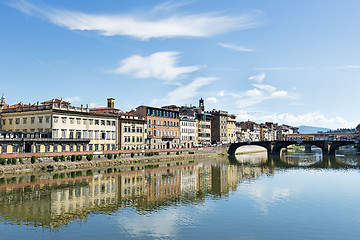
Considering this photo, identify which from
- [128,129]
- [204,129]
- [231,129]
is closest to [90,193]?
[128,129]

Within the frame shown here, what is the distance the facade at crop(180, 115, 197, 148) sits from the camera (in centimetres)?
13538

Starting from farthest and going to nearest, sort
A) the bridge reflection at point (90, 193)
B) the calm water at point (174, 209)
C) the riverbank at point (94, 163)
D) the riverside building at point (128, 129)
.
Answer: the riverside building at point (128, 129) < the riverbank at point (94, 163) < the bridge reflection at point (90, 193) < the calm water at point (174, 209)

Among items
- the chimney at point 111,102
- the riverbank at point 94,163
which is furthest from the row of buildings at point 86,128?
the riverbank at point 94,163

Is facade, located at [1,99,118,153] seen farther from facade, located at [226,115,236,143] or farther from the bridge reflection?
facade, located at [226,115,236,143]

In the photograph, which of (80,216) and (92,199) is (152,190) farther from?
(80,216)

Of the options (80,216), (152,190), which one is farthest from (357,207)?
(80,216)

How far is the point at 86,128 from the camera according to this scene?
8650 centimetres

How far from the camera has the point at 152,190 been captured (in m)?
50.3

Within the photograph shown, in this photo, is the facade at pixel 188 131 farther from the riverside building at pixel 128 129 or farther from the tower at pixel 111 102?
the tower at pixel 111 102

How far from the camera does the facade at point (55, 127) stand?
75.1 m

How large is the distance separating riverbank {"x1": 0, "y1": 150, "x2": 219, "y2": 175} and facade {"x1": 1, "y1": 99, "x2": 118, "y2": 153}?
5257 mm

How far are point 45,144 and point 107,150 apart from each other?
1982cm

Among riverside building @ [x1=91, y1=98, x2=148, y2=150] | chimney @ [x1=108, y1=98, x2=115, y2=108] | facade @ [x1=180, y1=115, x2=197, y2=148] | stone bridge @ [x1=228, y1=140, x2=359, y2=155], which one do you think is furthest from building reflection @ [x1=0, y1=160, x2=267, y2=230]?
stone bridge @ [x1=228, y1=140, x2=359, y2=155]

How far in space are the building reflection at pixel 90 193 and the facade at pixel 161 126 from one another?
148 ft
